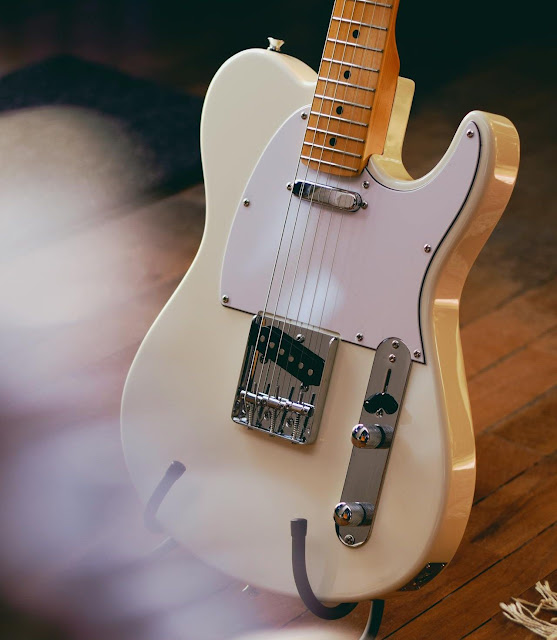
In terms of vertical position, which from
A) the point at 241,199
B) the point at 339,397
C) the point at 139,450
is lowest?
the point at 139,450

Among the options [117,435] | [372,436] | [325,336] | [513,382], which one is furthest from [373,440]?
[513,382]

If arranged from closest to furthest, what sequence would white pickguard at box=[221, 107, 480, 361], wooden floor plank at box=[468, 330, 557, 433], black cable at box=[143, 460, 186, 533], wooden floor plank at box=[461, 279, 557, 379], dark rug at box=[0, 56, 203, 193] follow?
white pickguard at box=[221, 107, 480, 361]
black cable at box=[143, 460, 186, 533]
wooden floor plank at box=[468, 330, 557, 433]
wooden floor plank at box=[461, 279, 557, 379]
dark rug at box=[0, 56, 203, 193]

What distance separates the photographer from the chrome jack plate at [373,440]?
1088 mm

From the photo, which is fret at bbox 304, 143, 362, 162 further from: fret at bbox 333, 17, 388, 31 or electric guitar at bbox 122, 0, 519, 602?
fret at bbox 333, 17, 388, 31

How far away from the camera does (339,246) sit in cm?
113

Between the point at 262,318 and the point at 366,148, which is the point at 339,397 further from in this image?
the point at 366,148

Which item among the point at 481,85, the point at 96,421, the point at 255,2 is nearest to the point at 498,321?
the point at 96,421

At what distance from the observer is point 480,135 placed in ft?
3.40

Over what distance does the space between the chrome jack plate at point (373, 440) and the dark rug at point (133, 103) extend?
1.60 meters

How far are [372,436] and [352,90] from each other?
393mm

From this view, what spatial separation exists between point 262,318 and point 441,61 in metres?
2.66

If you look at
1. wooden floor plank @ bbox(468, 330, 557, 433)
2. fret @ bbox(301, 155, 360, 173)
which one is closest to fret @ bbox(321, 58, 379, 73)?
fret @ bbox(301, 155, 360, 173)

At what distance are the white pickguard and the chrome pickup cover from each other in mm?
21

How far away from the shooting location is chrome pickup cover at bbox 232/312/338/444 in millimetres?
1140
